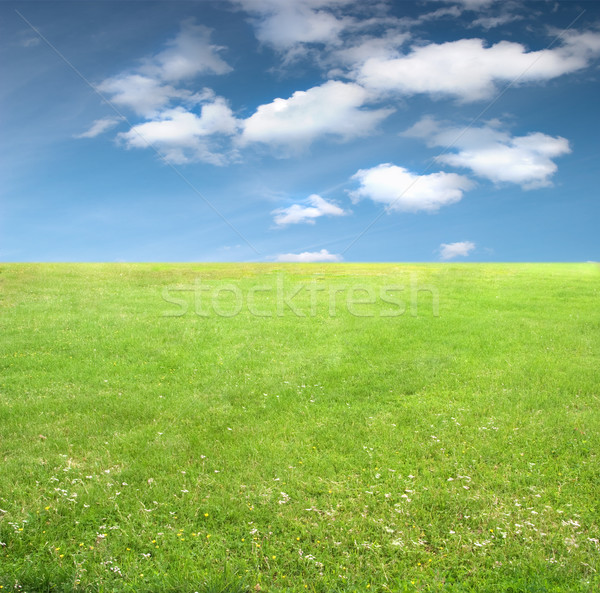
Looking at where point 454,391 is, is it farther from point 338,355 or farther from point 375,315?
point 375,315

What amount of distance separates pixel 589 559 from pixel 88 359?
51.1 ft

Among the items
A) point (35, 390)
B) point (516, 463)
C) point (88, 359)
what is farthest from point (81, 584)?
point (88, 359)

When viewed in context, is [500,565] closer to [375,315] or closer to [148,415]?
[148,415]

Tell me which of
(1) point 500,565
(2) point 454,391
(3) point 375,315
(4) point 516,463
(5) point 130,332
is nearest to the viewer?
(1) point 500,565

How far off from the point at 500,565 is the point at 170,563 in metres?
4.54

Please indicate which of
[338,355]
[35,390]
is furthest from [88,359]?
[338,355]

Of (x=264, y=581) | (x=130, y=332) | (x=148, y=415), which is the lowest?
(x=264, y=581)

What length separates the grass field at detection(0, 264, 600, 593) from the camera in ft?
20.8

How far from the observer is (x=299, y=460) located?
9180 mm

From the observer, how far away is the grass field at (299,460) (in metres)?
6.34

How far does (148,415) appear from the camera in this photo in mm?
11727

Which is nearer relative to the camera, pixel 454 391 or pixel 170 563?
pixel 170 563

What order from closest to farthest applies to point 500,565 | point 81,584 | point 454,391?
point 81,584 < point 500,565 < point 454,391

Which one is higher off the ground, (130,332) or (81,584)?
(130,332)
